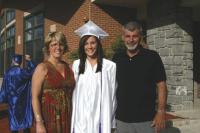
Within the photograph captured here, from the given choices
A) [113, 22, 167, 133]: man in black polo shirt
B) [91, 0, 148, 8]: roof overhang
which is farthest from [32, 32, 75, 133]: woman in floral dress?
[91, 0, 148, 8]: roof overhang

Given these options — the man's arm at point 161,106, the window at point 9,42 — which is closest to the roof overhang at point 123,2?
the man's arm at point 161,106

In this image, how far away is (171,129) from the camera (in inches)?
313

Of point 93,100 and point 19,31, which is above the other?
point 19,31

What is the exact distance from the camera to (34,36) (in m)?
18.1

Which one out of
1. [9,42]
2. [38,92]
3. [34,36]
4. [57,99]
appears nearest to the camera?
[38,92]

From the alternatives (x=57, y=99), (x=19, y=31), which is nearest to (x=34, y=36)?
(x=19, y=31)

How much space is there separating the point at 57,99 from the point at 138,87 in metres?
0.85

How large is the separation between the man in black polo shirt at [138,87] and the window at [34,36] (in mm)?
12715

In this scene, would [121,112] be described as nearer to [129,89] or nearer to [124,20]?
[129,89]

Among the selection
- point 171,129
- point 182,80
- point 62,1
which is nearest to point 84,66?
point 171,129

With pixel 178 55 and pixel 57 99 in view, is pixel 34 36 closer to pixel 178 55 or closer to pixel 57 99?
pixel 178 55

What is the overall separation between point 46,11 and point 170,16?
6.89 meters

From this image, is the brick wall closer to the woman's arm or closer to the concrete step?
the concrete step

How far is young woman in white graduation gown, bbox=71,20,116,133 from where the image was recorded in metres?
4.25
